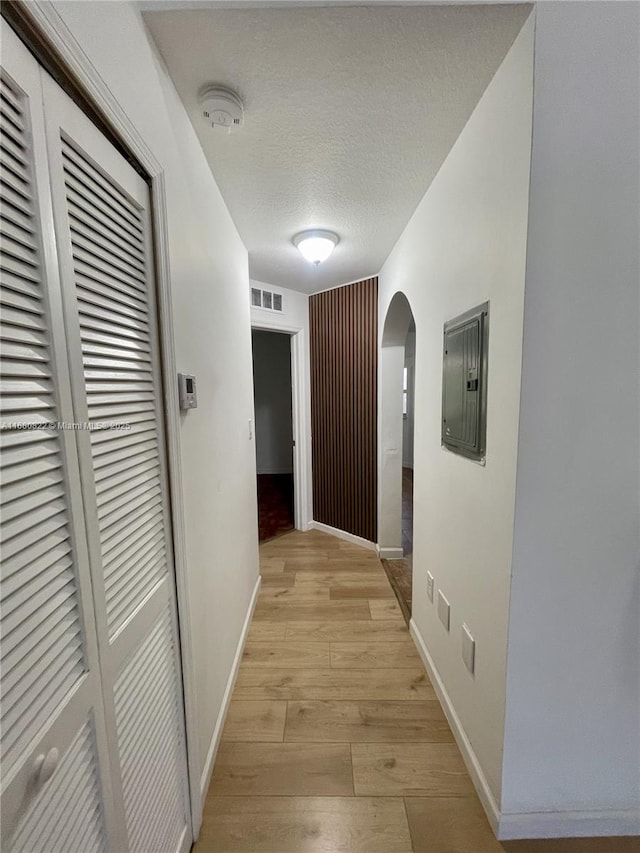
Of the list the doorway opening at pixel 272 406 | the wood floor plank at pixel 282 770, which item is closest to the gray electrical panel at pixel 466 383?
the wood floor plank at pixel 282 770

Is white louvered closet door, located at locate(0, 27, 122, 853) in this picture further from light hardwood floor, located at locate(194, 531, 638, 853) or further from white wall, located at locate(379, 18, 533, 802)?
white wall, located at locate(379, 18, 533, 802)

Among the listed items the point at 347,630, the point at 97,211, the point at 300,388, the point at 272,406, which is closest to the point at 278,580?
the point at 347,630

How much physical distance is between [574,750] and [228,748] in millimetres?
1318

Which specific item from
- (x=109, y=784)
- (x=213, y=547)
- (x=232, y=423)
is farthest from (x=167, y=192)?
(x=109, y=784)

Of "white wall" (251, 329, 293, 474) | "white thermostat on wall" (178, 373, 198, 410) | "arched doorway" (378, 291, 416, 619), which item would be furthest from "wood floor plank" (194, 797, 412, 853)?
"white wall" (251, 329, 293, 474)

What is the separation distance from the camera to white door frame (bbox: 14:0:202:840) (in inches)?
26.6

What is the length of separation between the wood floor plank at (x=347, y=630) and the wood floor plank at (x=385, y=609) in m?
0.05

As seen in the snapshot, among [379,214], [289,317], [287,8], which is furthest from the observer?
[289,317]

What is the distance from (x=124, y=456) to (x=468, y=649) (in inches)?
56.6

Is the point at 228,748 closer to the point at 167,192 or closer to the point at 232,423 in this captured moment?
the point at 232,423

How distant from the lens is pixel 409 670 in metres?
1.83

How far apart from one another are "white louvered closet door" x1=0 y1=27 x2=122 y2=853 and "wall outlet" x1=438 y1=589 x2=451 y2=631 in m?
1.38

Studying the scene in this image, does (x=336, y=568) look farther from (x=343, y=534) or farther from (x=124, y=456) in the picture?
(x=124, y=456)

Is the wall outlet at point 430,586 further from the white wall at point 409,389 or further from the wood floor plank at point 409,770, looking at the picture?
the white wall at point 409,389
